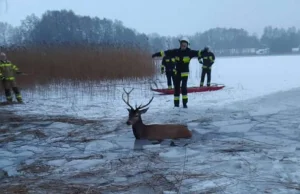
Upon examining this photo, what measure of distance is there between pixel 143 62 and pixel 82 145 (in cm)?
1137

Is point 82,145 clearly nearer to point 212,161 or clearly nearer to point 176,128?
point 176,128

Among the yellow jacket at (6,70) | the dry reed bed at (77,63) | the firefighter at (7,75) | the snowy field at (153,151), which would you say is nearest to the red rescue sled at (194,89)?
the snowy field at (153,151)

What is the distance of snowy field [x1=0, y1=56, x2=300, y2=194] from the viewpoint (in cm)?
457

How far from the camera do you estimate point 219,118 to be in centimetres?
879

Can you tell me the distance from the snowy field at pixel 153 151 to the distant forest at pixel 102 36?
8858 millimetres

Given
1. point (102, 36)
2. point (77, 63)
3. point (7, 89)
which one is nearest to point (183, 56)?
point (7, 89)

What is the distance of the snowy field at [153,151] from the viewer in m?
4.57

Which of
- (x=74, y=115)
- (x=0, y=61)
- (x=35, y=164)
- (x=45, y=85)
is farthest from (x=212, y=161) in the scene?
(x=45, y=85)

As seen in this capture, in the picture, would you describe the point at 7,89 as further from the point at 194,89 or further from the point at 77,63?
the point at 194,89

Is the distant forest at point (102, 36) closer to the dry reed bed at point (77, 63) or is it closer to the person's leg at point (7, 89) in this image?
the dry reed bed at point (77, 63)

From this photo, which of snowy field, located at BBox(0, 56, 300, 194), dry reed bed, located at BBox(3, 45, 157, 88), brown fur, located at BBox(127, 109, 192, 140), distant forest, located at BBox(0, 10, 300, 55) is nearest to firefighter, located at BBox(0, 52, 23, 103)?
snowy field, located at BBox(0, 56, 300, 194)

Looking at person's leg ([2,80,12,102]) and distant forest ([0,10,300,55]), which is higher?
distant forest ([0,10,300,55])

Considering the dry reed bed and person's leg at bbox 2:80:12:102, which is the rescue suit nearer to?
person's leg at bbox 2:80:12:102

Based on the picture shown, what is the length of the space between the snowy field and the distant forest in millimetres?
8858
